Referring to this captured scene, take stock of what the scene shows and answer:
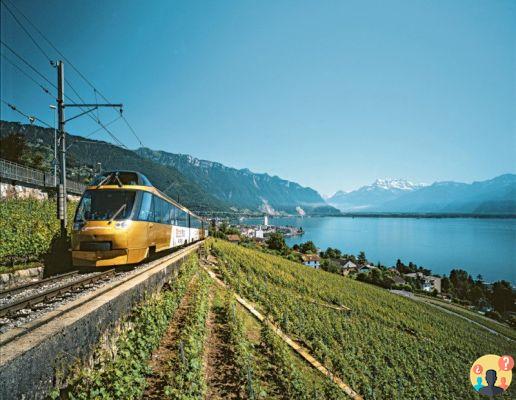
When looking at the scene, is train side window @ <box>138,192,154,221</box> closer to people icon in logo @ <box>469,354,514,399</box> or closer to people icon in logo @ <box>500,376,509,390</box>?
people icon in logo @ <box>469,354,514,399</box>

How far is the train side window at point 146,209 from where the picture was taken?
434 inches

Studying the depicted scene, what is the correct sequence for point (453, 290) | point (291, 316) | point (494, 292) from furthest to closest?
1. point (453, 290)
2. point (494, 292)
3. point (291, 316)

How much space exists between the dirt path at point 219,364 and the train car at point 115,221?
3.85 m

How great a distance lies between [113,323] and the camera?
537 cm

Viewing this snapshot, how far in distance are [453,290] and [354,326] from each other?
8656 centimetres

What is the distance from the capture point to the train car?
31.8ft

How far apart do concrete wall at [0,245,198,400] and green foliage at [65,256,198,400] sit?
270 mm

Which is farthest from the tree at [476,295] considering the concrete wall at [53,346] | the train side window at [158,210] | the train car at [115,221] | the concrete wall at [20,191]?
the concrete wall at [53,346]

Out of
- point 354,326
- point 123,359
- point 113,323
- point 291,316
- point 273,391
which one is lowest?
point 354,326

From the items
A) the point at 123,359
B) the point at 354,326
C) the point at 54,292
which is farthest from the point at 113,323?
the point at 354,326

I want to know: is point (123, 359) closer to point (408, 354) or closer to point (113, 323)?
point (113, 323)

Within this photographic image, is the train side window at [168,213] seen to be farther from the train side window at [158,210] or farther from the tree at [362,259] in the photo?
the tree at [362,259]

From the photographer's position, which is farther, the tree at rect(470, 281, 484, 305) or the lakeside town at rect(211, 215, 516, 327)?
the tree at rect(470, 281, 484, 305)

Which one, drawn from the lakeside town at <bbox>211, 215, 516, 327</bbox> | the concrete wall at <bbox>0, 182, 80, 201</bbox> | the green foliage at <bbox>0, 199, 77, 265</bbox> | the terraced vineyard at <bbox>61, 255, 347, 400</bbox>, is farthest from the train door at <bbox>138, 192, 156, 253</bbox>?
the lakeside town at <bbox>211, 215, 516, 327</bbox>
